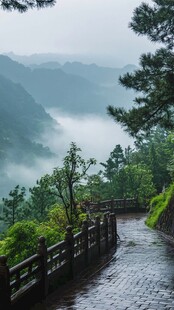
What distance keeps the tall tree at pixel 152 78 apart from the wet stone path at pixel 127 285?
14.6 feet

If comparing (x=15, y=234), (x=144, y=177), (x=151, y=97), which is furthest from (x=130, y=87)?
(x=144, y=177)

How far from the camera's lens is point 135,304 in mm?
7754

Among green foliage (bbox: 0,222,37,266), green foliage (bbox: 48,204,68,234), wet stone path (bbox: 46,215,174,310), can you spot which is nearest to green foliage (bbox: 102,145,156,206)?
green foliage (bbox: 48,204,68,234)

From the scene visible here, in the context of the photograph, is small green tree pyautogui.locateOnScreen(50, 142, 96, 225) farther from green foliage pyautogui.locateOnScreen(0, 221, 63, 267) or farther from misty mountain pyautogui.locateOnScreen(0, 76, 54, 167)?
misty mountain pyautogui.locateOnScreen(0, 76, 54, 167)

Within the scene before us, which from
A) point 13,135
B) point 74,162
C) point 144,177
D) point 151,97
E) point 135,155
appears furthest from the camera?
point 13,135

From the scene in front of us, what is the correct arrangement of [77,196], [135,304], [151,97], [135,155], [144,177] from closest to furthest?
1. [135,304]
2. [151,97]
3. [77,196]
4. [144,177]
5. [135,155]

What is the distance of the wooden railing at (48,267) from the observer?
6.70 metres

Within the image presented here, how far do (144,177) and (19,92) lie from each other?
6627 inches

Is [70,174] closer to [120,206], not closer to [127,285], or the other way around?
[127,285]

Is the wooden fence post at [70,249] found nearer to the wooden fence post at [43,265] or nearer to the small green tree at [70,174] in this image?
the wooden fence post at [43,265]

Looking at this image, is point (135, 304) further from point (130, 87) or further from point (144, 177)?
point (144, 177)

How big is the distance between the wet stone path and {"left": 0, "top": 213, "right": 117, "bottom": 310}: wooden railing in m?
0.38

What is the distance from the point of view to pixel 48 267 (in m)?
9.02

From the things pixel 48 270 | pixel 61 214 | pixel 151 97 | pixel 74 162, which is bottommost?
pixel 48 270
